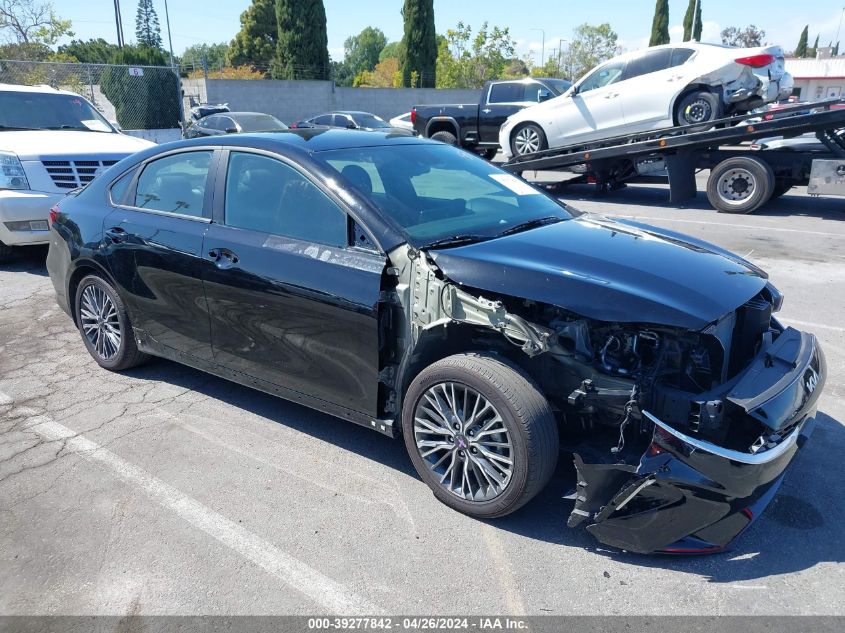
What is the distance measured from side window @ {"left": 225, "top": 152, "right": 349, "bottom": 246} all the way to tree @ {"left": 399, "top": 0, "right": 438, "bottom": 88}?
39.0 metres

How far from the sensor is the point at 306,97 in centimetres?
3322

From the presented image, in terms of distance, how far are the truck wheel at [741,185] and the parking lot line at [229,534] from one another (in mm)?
10158

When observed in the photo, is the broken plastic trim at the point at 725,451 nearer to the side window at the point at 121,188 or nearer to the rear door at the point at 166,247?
the rear door at the point at 166,247

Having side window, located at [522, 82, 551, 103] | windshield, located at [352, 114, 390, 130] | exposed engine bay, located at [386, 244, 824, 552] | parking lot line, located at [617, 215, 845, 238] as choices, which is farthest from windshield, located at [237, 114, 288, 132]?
exposed engine bay, located at [386, 244, 824, 552]

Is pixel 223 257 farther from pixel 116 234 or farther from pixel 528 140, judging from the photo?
pixel 528 140

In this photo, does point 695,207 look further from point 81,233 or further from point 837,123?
point 81,233

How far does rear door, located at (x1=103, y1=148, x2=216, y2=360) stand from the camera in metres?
4.13

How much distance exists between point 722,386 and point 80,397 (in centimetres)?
410

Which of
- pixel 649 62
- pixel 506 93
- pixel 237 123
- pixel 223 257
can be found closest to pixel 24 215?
pixel 223 257

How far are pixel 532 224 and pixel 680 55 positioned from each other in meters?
9.34

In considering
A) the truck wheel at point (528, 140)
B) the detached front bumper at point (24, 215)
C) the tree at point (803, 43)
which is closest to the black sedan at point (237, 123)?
the truck wheel at point (528, 140)

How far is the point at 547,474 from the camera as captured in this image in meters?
2.96

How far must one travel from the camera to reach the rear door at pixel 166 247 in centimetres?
413

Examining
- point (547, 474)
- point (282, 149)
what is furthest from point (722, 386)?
point (282, 149)
